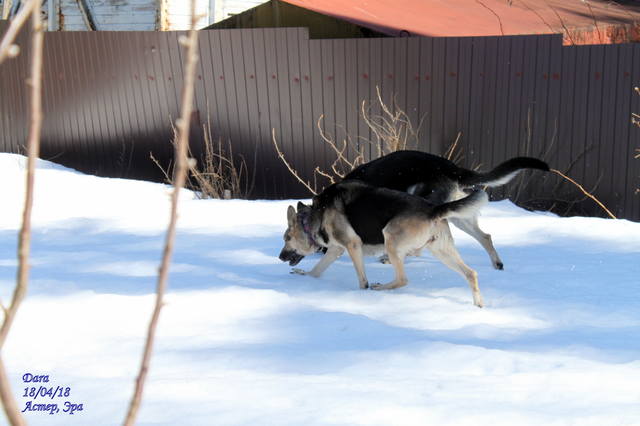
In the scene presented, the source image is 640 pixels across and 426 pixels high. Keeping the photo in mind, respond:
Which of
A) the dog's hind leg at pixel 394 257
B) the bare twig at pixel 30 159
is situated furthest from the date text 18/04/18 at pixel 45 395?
the dog's hind leg at pixel 394 257

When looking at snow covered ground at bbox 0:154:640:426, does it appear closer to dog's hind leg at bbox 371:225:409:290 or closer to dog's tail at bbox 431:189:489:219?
dog's hind leg at bbox 371:225:409:290

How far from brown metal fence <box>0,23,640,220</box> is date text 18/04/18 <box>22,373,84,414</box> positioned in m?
7.80

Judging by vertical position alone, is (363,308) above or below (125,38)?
below

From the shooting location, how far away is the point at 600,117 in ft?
33.1

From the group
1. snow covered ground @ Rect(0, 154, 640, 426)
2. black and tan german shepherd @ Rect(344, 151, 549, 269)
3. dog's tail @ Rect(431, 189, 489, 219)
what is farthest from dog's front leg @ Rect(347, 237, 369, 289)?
black and tan german shepherd @ Rect(344, 151, 549, 269)

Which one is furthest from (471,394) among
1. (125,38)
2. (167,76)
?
(125,38)

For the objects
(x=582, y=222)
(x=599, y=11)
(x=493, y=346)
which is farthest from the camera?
(x=599, y=11)

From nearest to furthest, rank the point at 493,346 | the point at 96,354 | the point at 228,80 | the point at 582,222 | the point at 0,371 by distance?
1. the point at 0,371
2. the point at 96,354
3. the point at 493,346
4. the point at 582,222
5. the point at 228,80

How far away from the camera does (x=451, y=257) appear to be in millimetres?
6074

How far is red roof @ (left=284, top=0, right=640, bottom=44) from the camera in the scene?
1318 cm

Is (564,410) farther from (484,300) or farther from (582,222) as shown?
(582,222)

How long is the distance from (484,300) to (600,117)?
4.84 metres

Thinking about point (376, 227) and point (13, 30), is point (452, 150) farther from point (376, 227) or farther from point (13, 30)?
point (13, 30)

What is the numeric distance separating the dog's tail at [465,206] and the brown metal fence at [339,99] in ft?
16.3
